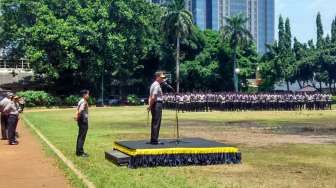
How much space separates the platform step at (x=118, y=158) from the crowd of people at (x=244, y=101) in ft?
99.4

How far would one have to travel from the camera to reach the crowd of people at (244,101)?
46.2 meters

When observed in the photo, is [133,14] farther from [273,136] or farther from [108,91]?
[273,136]

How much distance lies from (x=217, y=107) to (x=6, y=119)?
27137 mm

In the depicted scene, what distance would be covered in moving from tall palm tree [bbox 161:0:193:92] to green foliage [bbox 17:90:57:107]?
51.9 ft

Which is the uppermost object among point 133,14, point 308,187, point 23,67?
point 133,14

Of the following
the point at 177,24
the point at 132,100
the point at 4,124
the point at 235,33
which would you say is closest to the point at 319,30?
the point at 235,33

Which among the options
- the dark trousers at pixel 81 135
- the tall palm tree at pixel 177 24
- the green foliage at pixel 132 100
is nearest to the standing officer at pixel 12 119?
the dark trousers at pixel 81 135

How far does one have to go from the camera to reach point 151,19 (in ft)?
228

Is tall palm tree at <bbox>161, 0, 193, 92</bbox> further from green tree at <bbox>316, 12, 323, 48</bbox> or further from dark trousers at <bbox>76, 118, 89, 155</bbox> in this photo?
dark trousers at <bbox>76, 118, 89, 155</bbox>

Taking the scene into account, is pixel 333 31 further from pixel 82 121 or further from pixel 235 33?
Result: pixel 82 121

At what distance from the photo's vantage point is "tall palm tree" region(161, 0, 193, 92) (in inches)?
2771

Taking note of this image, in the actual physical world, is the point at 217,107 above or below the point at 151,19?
below

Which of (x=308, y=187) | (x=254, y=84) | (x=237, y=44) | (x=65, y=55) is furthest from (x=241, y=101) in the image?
(x=254, y=84)

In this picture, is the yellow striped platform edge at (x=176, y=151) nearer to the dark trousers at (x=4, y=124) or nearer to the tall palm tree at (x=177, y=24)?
the dark trousers at (x=4, y=124)
